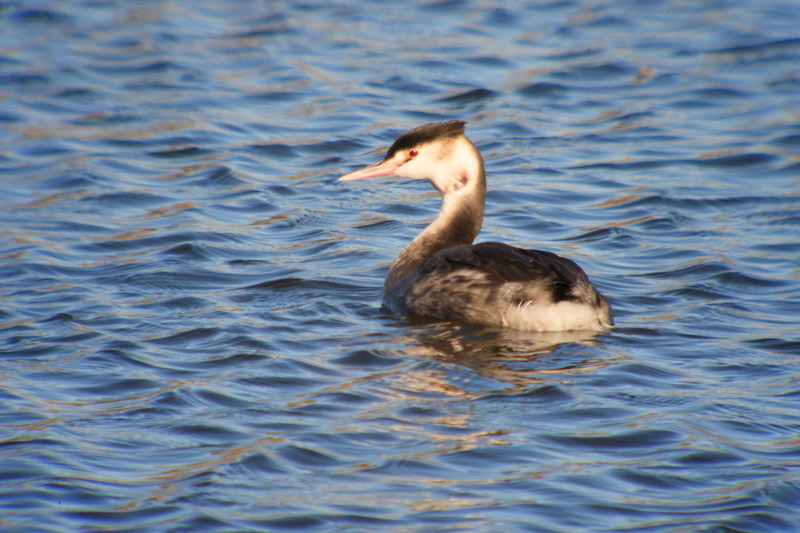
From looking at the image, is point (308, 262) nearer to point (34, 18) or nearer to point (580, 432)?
point (580, 432)

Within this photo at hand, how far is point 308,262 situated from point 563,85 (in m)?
5.25

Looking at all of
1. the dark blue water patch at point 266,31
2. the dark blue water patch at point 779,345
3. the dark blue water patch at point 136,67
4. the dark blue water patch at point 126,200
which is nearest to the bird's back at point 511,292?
the dark blue water patch at point 779,345

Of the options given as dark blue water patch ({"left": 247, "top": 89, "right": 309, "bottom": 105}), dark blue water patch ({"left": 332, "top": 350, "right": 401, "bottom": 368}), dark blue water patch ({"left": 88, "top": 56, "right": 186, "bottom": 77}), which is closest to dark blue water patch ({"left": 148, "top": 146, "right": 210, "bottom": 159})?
dark blue water patch ({"left": 247, "top": 89, "right": 309, "bottom": 105})

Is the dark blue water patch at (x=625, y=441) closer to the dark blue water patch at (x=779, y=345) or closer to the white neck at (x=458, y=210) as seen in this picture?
the dark blue water patch at (x=779, y=345)

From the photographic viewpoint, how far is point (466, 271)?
20.4 feet

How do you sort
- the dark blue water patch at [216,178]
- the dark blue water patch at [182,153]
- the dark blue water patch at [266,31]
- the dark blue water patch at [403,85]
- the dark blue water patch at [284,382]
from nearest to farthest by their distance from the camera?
1. the dark blue water patch at [284,382]
2. the dark blue water patch at [216,178]
3. the dark blue water patch at [182,153]
4. the dark blue water patch at [403,85]
5. the dark blue water patch at [266,31]

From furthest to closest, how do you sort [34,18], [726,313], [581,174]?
1. [34,18]
2. [581,174]
3. [726,313]

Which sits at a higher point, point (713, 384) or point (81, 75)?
point (81, 75)

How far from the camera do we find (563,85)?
11.8 meters

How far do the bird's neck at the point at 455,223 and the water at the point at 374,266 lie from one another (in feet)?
1.49

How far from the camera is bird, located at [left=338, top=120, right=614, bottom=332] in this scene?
5996mm

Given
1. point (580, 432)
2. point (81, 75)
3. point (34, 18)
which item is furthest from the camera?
point (34, 18)

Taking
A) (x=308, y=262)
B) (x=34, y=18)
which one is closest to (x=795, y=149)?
(x=308, y=262)

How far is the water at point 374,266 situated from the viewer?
4.34 metres
